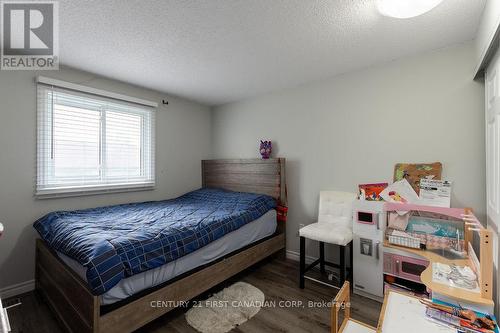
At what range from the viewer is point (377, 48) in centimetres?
219

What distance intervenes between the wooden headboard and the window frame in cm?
96

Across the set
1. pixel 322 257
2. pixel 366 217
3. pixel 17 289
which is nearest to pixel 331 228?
pixel 366 217

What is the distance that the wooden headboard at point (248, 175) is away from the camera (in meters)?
3.20

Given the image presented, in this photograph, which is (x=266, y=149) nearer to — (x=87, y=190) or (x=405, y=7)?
(x=405, y=7)

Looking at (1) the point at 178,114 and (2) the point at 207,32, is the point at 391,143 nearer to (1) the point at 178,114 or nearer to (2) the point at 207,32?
(2) the point at 207,32

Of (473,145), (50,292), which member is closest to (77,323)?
(50,292)

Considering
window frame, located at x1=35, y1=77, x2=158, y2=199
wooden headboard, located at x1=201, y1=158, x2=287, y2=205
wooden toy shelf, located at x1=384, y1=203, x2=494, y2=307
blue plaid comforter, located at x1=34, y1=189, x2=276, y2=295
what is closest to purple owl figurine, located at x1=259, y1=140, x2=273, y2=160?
wooden headboard, located at x1=201, y1=158, x2=287, y2=205

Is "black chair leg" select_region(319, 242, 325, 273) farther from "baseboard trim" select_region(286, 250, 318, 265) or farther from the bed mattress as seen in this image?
the bed mattress

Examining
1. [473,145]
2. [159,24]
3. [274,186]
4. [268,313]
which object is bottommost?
[268,313]

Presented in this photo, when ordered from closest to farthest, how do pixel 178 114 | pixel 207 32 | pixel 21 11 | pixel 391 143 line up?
pixel 21 11, pixel 207 32, pixel 391 143, pixel 178 114

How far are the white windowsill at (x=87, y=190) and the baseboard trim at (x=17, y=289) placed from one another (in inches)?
34.2

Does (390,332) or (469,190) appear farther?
(469,190)

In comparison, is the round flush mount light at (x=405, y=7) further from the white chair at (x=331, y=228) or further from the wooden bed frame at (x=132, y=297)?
the wooden bed frame at (x=132, y=297)

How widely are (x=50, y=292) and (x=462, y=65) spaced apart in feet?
13.8
